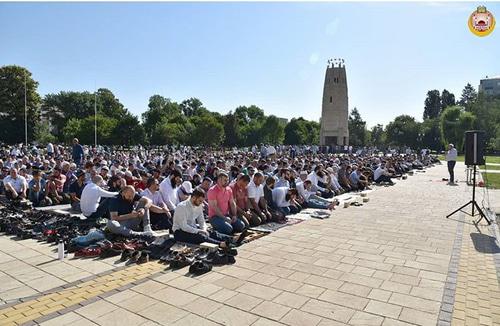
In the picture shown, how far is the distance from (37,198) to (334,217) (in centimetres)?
866

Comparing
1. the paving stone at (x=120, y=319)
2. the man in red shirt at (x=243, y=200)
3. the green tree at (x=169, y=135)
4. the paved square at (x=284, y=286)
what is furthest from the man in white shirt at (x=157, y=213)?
the green tree at (x=169, y=135)

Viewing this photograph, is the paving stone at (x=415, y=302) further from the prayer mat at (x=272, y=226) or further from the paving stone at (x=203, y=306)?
the prayer mat at (x=272, y=226)

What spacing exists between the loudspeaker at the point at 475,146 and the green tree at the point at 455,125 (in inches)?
2199

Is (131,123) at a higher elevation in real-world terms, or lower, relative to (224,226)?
higher

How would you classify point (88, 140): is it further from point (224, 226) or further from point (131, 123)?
point (224, 226)

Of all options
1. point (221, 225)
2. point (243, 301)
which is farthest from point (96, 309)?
point (221, 225)

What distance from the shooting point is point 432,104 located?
106m

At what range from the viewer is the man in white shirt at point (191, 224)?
7.01 meters

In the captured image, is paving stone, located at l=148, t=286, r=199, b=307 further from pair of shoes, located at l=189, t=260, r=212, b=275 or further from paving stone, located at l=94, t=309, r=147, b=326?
pair of shoes, located at l=189, t=260, r=212, b=275

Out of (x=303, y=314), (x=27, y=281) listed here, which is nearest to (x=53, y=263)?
(x=27, y=281)

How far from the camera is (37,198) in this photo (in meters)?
10.8

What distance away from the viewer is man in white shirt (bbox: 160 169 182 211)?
29.5 ft

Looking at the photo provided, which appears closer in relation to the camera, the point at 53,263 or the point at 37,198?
the point at 53,263

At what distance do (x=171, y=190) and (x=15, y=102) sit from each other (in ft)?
181
